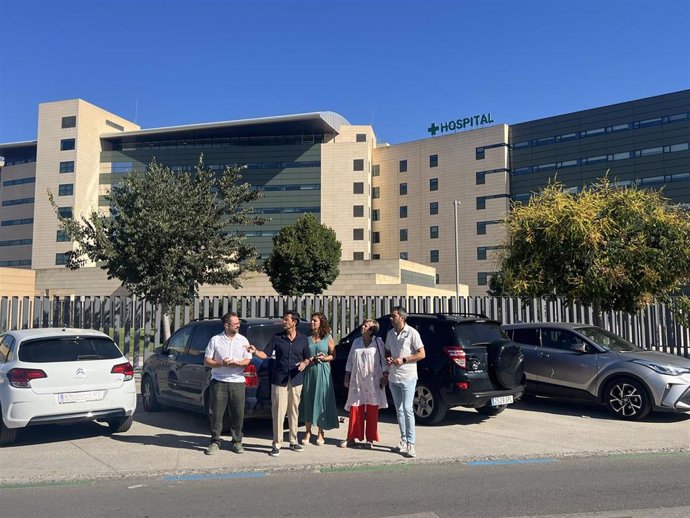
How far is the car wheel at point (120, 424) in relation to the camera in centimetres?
838

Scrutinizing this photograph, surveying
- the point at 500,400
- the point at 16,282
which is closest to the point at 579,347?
the point at 500,400

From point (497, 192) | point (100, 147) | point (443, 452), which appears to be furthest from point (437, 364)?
point (100, 147)

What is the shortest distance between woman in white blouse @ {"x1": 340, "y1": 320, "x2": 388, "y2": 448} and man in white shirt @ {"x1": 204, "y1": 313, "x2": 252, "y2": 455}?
→ 4.65ft

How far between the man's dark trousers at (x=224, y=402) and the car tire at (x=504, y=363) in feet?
12.8

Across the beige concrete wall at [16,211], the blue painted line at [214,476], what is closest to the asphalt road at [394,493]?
the blue painted line at [214,476]

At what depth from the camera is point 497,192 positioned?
66750mm

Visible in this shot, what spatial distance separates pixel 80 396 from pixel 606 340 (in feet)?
29.1

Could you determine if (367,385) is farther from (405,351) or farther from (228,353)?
(228,353)

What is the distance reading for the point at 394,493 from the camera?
566 centimetres

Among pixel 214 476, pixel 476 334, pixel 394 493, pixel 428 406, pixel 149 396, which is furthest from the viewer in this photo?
pixel 149 396

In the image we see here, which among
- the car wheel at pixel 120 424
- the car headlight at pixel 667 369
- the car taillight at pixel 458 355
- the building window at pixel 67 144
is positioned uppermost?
the building window at pixel 67 144

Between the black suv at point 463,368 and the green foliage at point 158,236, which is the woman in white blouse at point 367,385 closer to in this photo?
the black suv at point 463,368

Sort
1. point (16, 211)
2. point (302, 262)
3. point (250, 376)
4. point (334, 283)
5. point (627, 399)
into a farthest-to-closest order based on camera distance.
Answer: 1. point (16, 211)
2. point (334, 283)
3. point (302, 262)
4. point (627, 399)
5. point (250, 376)

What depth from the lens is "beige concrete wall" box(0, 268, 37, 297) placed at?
43.9 metres
